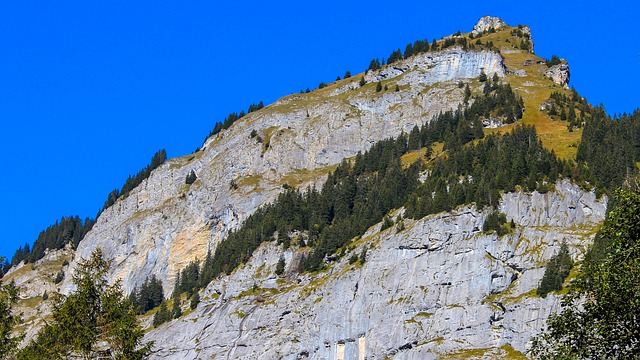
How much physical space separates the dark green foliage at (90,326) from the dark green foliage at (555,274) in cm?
9591

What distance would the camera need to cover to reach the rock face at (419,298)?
134375 mm

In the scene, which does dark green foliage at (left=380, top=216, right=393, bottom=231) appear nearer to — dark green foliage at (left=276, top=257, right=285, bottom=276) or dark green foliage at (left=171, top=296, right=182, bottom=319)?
dark green foliage at (left=276, top=257, right=285, bottom=276)

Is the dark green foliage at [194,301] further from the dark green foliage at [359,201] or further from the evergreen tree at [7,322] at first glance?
the evergreen tree at [7,322]

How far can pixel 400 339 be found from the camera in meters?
138

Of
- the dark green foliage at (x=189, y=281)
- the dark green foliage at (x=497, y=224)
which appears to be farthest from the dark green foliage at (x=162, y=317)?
the dark green foliage at (x=497, y=224)

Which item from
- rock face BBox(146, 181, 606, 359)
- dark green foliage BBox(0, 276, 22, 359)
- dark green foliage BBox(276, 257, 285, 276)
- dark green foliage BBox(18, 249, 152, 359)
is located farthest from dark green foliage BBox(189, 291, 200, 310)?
dark green foliage BBox(18, 249, 152, 359)

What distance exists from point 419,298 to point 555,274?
77.9ft

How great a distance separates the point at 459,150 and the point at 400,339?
52303mm

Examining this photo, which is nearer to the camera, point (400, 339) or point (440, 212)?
point (400, 339)

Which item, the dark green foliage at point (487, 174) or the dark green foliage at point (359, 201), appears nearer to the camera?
the dark green foliage at point (487, 174)

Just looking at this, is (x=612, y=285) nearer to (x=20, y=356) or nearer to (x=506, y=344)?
(x=20, y=356)

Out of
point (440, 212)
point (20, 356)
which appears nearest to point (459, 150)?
point (440, 212)

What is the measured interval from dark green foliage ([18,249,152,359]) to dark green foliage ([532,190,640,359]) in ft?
69.9

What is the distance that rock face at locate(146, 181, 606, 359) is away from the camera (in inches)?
5290
